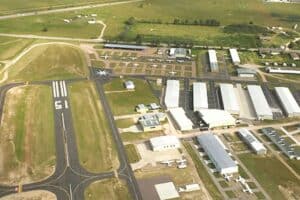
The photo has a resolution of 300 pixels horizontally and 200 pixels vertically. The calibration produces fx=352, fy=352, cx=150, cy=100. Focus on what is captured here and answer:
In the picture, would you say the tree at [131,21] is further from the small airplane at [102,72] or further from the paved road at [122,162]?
the paved road at [122,162]

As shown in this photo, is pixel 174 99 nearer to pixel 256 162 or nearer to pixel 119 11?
pixel 256 162

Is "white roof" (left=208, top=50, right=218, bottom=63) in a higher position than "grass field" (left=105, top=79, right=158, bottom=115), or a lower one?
higher

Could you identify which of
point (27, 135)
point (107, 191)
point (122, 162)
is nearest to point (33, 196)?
point (107, 191)

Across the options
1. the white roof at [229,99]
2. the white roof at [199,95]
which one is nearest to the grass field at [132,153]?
the white roof at [199,95]

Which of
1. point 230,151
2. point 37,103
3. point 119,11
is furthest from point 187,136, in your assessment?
point 119,11

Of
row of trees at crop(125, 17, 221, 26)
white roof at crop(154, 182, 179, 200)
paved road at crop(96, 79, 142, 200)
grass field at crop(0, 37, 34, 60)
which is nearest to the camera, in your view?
white roof at crop(154, 182, 179, 200)

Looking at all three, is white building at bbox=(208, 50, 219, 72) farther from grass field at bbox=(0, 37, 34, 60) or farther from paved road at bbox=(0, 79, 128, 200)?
grass field at bbox=(0, 37, 34, 60)

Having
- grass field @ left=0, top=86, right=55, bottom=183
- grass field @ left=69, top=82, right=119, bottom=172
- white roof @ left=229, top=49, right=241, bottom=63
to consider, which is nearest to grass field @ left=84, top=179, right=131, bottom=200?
grass field @ left=69, top=82, right=119, bottom=172
